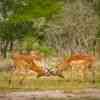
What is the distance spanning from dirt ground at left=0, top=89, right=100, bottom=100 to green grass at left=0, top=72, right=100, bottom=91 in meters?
0.82

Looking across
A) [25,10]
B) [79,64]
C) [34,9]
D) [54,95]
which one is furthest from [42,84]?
[25,10]

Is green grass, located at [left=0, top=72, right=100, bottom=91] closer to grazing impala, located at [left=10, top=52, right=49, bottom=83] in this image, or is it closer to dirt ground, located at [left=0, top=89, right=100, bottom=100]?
grazing impala, located at [left=10, top=52, right=49, bottom=83]

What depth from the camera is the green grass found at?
17.3 metres

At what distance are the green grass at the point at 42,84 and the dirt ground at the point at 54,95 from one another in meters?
0.82

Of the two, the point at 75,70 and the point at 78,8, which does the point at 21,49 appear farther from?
the point at 75,70

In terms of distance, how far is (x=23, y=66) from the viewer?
18516 millimetres

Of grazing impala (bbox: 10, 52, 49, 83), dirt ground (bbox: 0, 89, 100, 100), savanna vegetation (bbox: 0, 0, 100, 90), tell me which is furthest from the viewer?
savanna vegetation (bbox: 0, 0, 100, 90)

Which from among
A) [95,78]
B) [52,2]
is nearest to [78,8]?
[52,2]

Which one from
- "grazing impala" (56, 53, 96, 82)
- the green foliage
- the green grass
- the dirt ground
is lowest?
the dirt ground

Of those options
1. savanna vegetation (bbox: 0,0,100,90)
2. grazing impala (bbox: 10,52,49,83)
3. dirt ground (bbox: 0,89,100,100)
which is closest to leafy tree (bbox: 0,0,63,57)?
savanna vegetation (bbox: 0,0,100,90)

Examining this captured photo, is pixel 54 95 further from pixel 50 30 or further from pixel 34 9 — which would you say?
pixel 50 30

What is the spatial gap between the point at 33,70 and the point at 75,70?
179cm

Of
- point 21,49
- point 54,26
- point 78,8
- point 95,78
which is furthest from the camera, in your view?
point 21,49

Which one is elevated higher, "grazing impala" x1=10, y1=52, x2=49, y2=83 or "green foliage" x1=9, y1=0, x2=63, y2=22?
"green foliage" x1=9, y1=0, x2=63, y2=22
